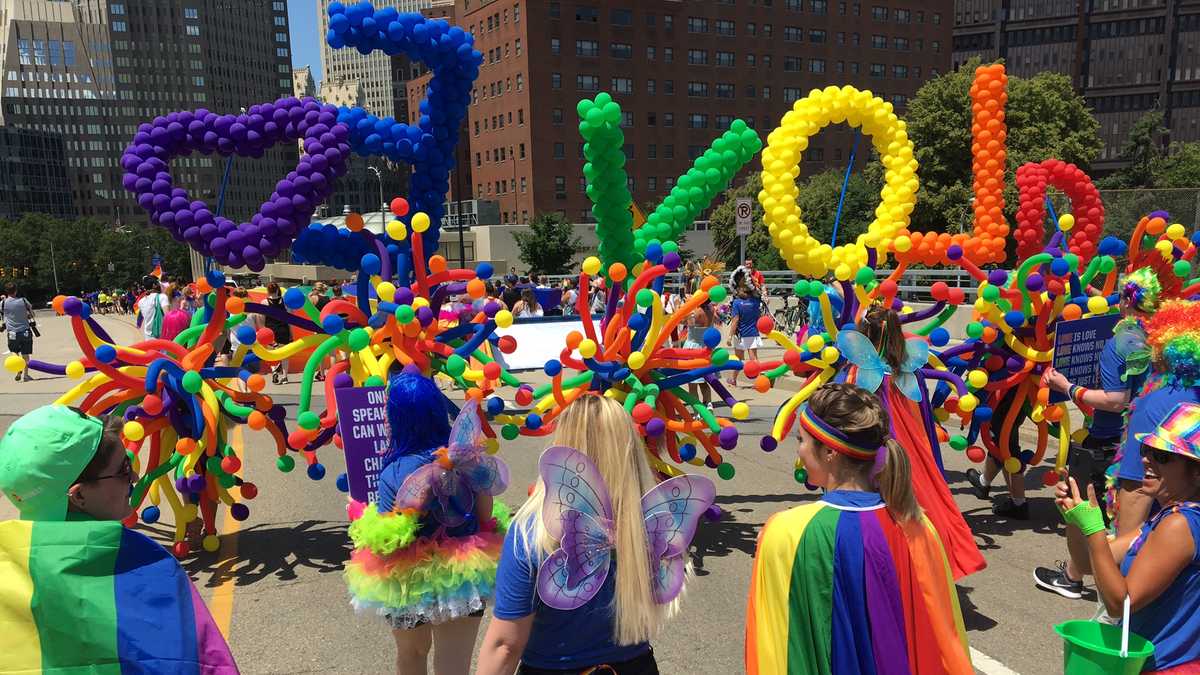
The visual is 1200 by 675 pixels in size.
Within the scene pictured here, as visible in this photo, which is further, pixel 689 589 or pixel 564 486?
pixel 689 589

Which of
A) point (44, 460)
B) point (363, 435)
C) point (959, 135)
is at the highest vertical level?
point (959, 135)

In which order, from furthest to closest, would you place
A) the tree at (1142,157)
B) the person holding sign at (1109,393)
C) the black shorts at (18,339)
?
the tree at (1142,157) < the black shorts at (18,339) < the person holding sign at (1109,393)

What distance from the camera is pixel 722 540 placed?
5992 mm

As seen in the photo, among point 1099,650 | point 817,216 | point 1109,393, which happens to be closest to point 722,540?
point 1109,393

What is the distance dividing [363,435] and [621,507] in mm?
2654

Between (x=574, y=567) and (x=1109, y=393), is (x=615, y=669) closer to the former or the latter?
(x=574, y=567)

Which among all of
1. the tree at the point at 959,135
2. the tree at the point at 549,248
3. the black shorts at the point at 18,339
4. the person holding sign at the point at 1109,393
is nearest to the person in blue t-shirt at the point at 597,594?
the person holding sign at the point at 1109,393

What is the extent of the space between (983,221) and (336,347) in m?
5.22

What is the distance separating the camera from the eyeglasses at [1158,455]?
227 centimetres

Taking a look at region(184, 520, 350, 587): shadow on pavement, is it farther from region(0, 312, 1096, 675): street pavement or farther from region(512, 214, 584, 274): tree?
region(512, 214, 584, 274): tree

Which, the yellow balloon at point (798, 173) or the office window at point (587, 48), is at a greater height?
the office window at point (587, 48)

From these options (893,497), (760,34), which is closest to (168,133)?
(893,497)

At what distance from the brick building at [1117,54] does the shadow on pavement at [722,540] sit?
8251 cm

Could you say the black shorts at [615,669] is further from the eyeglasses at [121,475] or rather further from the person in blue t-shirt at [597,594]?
the eyeglasses at [121,475]
